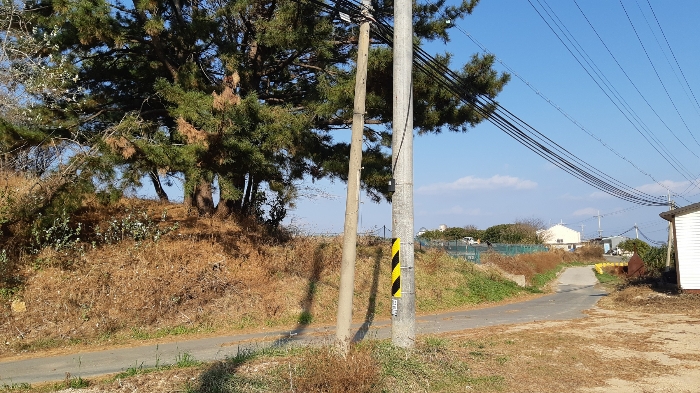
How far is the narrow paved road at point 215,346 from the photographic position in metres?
9.55

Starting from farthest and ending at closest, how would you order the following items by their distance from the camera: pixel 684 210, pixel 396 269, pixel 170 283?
pixel 684 210
pixel 170 283
pixel 396 269

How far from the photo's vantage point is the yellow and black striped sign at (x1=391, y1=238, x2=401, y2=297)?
934 centimetres

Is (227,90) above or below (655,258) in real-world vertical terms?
above

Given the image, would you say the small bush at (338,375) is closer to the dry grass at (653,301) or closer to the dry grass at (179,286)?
the dry grass at (179,286)

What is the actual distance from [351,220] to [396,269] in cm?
134

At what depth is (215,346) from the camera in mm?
12117

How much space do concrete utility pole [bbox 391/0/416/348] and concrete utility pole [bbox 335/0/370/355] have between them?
3.08 feet

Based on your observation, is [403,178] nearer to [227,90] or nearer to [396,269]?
[396,269]

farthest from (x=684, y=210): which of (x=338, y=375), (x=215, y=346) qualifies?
(x=338, y=375)

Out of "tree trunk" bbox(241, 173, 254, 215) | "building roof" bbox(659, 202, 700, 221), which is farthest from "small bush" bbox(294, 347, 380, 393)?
"building roof" bbox(659, 202, 700, 221)

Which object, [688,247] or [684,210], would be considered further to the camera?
[684,210]

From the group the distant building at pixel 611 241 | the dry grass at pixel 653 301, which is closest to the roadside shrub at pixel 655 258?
the dry grass at pixel 653 301

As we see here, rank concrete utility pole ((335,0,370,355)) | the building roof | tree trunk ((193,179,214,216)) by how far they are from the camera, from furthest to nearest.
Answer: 1. the building roof
2. tree trunk ((193,179,214,216))
3. concrete utility pole ((335,0,370,355))

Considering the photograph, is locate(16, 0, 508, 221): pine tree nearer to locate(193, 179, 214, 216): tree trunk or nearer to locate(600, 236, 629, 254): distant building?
locate(193, 179, 214, 216): tree trunk
